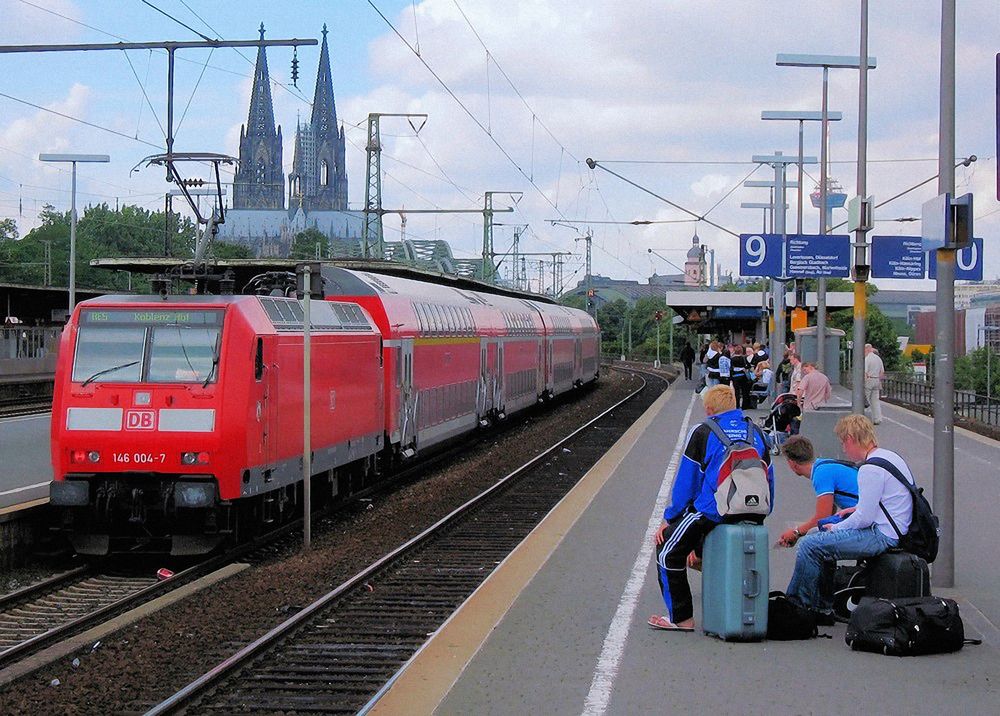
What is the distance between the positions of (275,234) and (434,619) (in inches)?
5609

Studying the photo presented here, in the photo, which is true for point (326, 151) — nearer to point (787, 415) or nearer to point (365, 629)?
point (787, 415)

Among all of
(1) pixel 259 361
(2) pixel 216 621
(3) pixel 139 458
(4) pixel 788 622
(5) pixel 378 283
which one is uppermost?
(5) pixel 378 283

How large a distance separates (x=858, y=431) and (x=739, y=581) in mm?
1209

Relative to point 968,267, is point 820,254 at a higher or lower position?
higher

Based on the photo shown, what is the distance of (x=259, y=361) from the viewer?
1379cm

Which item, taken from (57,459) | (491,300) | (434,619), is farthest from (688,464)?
(491,300)

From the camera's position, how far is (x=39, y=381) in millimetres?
39688

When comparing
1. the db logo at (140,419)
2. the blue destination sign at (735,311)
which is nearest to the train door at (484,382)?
the db logo at (140,419)

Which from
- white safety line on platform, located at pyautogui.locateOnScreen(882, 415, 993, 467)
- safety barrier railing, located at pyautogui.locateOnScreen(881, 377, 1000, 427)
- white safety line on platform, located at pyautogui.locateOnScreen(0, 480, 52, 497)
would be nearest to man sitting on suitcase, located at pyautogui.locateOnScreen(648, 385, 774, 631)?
white safety line on platform, located at pyautogui.locateOnScreen(0, 480, 52, 497)

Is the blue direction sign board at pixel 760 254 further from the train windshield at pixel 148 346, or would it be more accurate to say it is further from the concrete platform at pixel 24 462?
the train windshield at pixel 148 346

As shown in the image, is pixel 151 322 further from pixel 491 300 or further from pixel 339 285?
pixel 491 300

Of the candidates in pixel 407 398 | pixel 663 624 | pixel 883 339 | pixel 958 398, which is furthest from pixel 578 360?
pixel 883 339

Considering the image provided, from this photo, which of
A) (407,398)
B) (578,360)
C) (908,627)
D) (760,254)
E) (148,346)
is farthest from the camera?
(578,360)

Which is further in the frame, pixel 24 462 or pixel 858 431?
pixel 24 462
